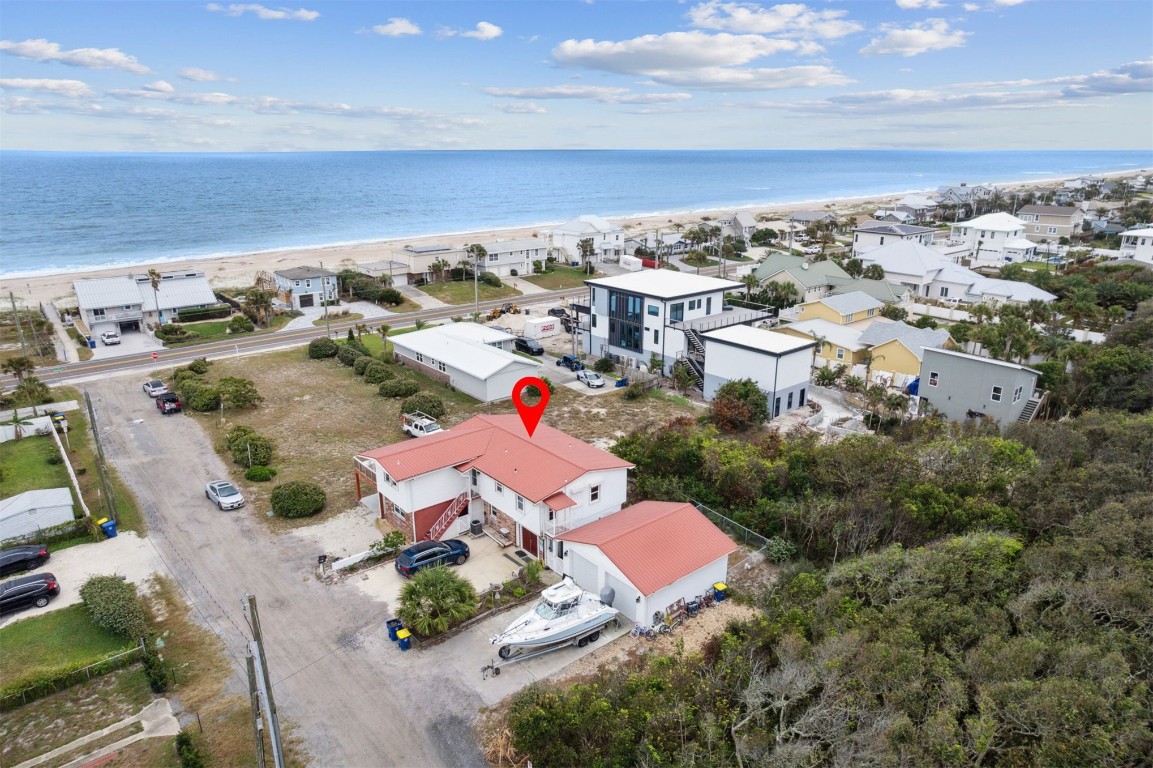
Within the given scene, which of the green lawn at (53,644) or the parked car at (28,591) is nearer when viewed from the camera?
the green lawn at (53,644)

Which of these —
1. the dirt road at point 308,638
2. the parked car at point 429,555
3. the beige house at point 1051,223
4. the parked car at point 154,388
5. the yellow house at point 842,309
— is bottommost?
the dirt road at point 308,638

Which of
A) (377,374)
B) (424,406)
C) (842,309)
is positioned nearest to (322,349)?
(377,374)

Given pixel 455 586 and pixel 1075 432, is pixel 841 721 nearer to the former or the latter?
pixel 455 586

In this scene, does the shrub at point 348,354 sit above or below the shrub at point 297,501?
above

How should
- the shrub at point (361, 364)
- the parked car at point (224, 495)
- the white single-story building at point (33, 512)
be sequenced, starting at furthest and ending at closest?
the shrub at point (361, 364)
the parked car at point (224, 495)
the white single-story building at point (33, 512)

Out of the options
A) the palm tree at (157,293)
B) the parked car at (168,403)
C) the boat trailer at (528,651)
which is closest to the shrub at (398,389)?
the parked car at (168,403)

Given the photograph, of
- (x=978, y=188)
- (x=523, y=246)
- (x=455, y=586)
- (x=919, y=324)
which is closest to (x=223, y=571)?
(x=455, y=586)

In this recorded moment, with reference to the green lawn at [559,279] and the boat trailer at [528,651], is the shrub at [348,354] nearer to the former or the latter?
the green lawn at [559,279]
